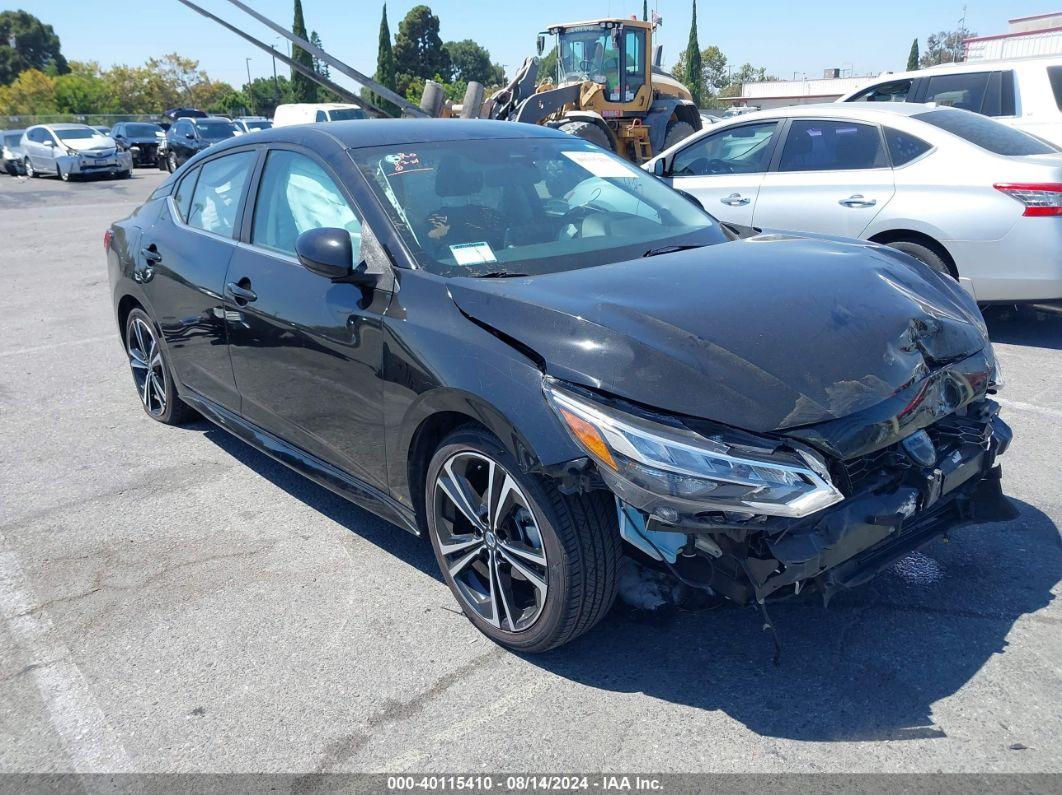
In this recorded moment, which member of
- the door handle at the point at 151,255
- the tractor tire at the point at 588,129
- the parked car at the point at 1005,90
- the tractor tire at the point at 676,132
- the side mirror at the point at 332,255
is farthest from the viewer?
the tractor tire at the point at 676,132

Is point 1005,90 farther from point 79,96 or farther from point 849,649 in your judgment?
point 79,96

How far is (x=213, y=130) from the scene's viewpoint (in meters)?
28.0

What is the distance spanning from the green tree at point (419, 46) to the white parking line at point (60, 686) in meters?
84.6

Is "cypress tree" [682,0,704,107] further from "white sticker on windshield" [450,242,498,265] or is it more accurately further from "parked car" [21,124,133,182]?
"white sticker on windshield" [450,242,498,265]

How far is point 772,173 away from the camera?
23.9 feet

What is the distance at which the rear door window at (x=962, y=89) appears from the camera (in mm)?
9164

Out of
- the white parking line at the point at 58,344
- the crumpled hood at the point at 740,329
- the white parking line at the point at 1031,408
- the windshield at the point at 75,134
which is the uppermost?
the windshield at the point at 75,134

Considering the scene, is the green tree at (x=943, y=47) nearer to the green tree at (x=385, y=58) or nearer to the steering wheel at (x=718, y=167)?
the green tree at (x=385, y=58)

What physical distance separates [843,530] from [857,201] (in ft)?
15.7

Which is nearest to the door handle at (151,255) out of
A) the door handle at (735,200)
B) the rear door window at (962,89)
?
the door handle at (735,200)

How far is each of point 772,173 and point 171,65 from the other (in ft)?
259

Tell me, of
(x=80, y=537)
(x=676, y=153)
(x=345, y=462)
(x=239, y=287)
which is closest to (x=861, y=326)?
(x=345, y=462)

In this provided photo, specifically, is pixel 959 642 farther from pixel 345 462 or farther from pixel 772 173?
pixel 772 173

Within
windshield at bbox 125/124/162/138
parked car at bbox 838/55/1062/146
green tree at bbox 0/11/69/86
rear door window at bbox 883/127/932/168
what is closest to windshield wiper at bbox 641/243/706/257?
rear door window at bbox 883/127/932/168
